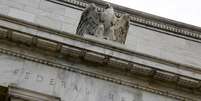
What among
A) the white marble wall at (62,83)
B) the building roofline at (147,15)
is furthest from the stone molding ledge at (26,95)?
the building roofline at (147,15)

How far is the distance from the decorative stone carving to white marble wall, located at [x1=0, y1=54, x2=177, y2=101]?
1.72m

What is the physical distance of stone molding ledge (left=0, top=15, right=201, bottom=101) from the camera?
1354 cm

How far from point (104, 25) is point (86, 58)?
1799 mm

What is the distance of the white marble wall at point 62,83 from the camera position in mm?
13008

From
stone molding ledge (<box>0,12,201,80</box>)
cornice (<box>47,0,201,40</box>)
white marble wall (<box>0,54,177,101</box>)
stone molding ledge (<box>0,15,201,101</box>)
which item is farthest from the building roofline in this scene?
white marble wall (<box>0,54,177,101</box>)

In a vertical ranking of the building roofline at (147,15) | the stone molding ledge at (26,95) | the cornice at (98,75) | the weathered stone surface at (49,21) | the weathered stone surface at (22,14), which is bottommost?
the stone molding ledge at (26,95)

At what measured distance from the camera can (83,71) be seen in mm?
13586

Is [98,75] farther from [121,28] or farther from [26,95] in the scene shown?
[121,28]

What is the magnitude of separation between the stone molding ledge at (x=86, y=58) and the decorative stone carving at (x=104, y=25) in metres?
1.29

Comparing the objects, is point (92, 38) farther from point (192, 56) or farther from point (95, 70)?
point (192, 56)

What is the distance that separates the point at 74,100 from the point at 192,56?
5381 mm

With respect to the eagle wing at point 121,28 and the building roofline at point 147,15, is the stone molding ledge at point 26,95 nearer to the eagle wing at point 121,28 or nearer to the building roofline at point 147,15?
the eagle wing at point 121,28

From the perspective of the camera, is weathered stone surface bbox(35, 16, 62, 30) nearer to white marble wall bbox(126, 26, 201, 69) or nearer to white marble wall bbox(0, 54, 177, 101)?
white marble wall bbox(126, 26, 201, 69)

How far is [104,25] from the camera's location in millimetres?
15297
